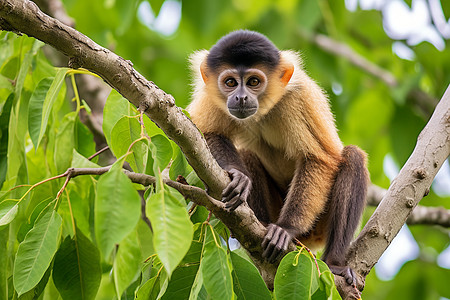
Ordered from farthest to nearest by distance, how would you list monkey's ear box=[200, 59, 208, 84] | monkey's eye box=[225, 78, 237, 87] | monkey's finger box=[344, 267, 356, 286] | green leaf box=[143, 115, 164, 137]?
A: 1. monkey's ear box=[200, 59, 208, 84]
2. monkey's eye box=[225, 78, 237, 87]
3. monkey's finger box=[344, 267, 356, 286]
4. green leaf box=[143, 115, 164, 137]

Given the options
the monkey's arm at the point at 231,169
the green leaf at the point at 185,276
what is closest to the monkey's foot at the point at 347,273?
the monkey's arm at the point at 231,169

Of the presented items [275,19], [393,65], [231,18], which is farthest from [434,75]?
[231,18]

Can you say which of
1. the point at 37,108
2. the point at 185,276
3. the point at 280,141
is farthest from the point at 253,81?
the point at 185,276

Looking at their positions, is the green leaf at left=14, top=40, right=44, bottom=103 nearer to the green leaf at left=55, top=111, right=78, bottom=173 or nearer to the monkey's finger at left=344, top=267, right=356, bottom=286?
the green leaf at left=55, top=111, right=78, bottom=173

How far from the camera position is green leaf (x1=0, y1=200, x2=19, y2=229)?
3861 mm

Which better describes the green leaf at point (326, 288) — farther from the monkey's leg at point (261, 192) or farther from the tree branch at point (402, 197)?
the monkey's leg at point (261, 192)

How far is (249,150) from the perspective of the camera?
740 centimetres

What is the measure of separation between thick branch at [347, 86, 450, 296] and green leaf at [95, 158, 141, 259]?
10.0 ft

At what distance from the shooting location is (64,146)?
16.8ft

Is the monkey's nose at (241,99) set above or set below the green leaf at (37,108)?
above

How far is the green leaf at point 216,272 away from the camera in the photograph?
3545 mm

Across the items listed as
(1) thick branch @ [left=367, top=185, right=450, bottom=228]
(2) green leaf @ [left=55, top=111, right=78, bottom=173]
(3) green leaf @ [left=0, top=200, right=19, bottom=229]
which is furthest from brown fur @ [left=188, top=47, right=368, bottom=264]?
(3) green leaf @ [left=0, top=200, right=19, bottom=229]

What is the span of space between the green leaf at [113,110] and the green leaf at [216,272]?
1.12m

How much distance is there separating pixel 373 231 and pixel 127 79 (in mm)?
2872
